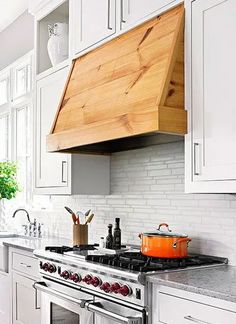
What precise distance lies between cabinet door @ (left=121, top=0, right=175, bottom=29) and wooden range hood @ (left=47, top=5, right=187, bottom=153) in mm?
58

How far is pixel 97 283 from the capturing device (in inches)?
104

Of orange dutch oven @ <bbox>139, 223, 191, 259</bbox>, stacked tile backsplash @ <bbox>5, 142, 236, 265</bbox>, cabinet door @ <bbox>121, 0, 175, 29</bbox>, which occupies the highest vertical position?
cabinet door @ <bbox>121, 0, 175, 29</bbox>

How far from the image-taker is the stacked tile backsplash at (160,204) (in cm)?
276

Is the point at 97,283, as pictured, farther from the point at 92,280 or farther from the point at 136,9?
the point at 136,9

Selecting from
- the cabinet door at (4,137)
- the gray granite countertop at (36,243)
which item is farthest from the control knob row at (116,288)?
the cabinet door at (4,137)

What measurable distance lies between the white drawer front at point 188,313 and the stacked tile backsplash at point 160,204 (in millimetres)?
625

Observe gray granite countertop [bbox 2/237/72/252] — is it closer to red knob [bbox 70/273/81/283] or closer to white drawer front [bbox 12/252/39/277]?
white drawer front [bbox 12/252/39/277]

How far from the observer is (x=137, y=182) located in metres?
3.49

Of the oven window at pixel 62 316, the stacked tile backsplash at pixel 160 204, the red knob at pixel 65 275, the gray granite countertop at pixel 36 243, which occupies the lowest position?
the oven window at pixel 62 316

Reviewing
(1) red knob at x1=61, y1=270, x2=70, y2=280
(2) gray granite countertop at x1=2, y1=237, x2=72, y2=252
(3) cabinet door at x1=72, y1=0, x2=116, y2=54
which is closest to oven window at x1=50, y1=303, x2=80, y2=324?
(1) red knob at x1=61, y1=270, x2=70, y2=280

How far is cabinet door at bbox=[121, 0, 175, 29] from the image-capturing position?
107 inches

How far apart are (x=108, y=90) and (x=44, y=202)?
2.24 metres

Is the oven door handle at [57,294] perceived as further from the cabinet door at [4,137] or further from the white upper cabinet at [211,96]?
the cabinet door at [4,137]

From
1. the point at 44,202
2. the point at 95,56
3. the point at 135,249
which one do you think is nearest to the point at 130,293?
the point at 135,249
